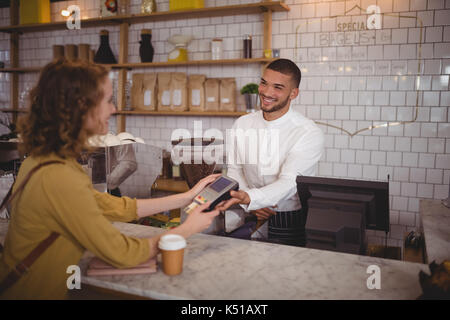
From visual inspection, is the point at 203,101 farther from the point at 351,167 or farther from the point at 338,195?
the point at 338,195

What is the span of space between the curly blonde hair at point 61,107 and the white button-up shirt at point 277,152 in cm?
138

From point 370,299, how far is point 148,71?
12.2 ft

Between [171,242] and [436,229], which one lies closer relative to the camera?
[171,242]

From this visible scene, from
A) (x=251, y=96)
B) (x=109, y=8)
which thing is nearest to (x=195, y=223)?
(x=251, y=96)

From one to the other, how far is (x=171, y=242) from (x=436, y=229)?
1.40 meters

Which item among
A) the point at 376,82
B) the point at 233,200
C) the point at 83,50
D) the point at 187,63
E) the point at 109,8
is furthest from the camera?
the point at 83,50

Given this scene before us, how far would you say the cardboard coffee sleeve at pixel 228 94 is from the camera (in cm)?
390

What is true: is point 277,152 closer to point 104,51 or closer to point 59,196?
point 59,196

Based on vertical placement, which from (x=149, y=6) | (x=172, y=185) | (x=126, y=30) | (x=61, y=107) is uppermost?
(x=149, y=6)

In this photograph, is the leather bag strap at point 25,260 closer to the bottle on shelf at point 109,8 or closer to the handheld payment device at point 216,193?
the handheld payment device at point 216,193

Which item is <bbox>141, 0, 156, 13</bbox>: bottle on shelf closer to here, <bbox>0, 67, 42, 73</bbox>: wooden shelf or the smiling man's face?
<bbox>0, 67, 42, 73</bbox>: wooden shelf

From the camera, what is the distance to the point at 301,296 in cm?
124

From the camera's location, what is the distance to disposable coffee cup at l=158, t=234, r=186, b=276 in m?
1.32

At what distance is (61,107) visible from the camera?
123cm
